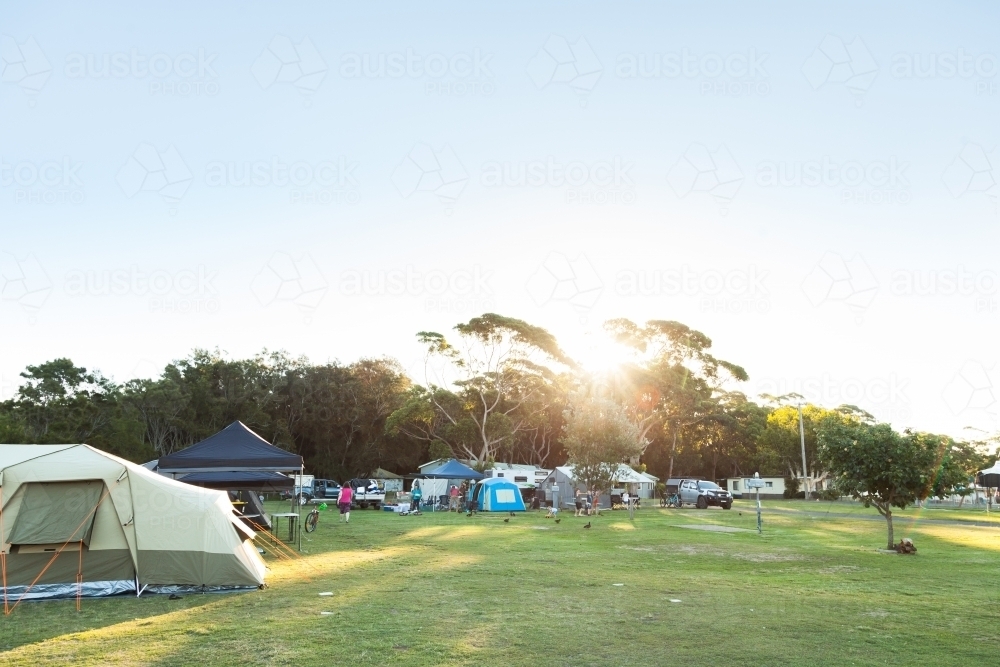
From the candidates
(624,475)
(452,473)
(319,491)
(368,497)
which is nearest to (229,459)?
(452,473)

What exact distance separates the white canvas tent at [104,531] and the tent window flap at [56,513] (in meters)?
0.01

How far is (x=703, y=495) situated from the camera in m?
41.4

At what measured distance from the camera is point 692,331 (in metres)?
58.1

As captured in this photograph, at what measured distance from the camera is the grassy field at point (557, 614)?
25.4 ft

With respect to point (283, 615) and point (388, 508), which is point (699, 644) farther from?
point (388, 508)

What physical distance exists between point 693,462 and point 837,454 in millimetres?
50177

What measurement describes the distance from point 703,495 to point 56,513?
3558cm

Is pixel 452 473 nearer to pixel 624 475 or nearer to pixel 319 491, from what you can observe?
pixel 624 475

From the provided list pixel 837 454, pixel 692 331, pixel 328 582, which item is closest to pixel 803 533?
pixel 837 454

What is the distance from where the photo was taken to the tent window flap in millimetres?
11094

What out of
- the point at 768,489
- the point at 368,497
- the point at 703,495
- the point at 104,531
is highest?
the point at 104,531

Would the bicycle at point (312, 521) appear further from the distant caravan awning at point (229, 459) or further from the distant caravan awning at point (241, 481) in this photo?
the distant caravan awning at point (229, 459)

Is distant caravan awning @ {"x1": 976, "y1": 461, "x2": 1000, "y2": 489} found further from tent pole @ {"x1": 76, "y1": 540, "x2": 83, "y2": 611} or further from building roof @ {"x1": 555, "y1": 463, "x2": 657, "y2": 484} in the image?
tent pole @ {"x1": 76, "y1": 540, "x2": 83, "y2": 611}

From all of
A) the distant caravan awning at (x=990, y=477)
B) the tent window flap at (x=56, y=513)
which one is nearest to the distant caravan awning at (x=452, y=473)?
the tent window flap at (x=56, y=513)
